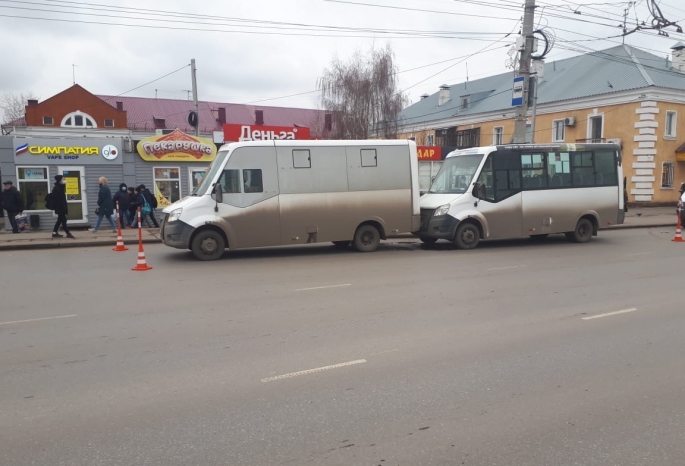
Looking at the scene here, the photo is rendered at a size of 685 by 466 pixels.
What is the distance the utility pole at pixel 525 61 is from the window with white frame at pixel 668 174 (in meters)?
19.6

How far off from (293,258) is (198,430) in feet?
29.5

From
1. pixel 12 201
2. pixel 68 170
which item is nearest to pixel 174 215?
pixel 12 201

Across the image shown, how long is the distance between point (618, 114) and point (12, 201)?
105 feet

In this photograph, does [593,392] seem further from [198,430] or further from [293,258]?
[293,258]

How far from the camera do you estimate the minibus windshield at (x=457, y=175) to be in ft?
47.2

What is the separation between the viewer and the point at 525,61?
1775 cm

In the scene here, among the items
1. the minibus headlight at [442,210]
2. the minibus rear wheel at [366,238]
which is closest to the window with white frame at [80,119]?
the minibus rear wheel at [366,238]

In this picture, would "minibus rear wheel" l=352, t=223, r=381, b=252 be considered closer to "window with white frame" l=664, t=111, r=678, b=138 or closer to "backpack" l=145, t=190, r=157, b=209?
"backpack" l=145, t=190, r=157, b=209

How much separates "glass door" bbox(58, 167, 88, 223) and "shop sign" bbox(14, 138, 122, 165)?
1.05ft

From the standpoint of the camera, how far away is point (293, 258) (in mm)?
12664

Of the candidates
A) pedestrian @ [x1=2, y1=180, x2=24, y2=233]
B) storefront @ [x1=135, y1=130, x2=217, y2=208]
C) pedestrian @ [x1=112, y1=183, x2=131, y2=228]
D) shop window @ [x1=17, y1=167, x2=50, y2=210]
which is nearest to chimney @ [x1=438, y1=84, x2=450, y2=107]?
storefront @ [x1=135, y1=130, x2=217, y2=208]

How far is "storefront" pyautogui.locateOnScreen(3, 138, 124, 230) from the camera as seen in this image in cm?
1800

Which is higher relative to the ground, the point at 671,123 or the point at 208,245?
the point at 671,123

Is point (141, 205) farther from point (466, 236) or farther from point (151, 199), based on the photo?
point (466, 236)
